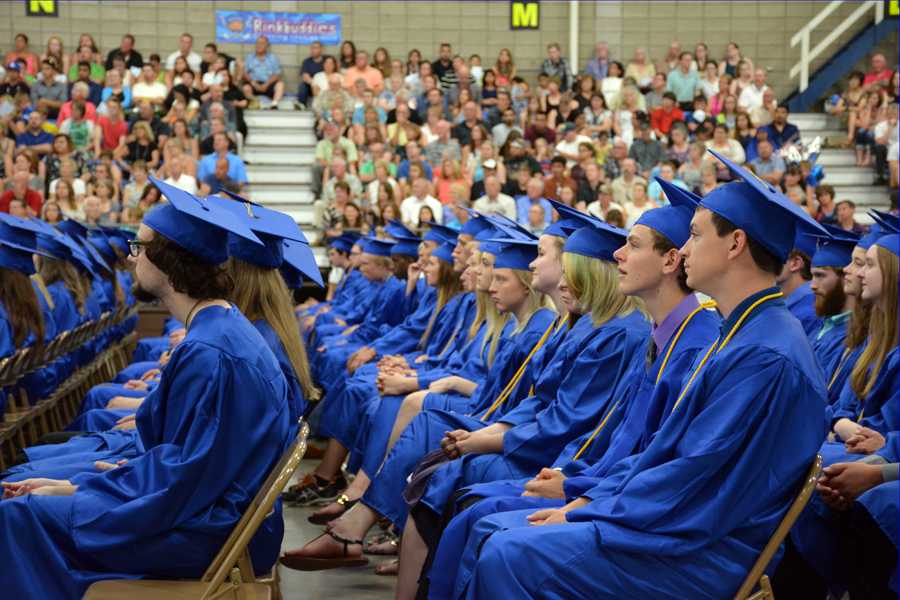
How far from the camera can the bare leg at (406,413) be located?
20.2 ft

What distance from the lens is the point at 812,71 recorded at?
20656 millimetres

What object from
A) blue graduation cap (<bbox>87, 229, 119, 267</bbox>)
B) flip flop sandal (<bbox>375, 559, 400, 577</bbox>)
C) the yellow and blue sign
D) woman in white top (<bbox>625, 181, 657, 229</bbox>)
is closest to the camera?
flip flop sandal (<bbox>375, 559, 400, 577</bbox>)

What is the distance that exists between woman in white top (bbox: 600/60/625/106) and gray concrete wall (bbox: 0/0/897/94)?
60.4 inches

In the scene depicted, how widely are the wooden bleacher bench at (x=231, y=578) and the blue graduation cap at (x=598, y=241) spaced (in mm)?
1814

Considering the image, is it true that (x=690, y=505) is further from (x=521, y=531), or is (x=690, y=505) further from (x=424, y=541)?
(x=424, y=541)

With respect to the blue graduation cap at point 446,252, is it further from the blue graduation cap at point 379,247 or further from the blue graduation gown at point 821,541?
the blue graduation gown at point 821,541

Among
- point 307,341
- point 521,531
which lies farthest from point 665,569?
point 307,341

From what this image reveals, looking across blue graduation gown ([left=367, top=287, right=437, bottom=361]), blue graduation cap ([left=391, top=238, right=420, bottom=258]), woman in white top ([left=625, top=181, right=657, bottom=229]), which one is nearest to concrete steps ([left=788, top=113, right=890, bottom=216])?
woman in white top ([left=625, top=181, right=657, bottom=229])

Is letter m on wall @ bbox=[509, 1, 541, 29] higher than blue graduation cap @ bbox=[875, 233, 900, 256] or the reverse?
higher

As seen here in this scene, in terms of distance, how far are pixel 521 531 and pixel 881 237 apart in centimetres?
232

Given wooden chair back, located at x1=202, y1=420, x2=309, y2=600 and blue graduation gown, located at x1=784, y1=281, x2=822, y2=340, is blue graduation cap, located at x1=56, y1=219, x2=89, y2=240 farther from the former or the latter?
wooden chair back, located at x1=202, y1=420, x2=309, y2=600

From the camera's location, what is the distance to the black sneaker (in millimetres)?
7121

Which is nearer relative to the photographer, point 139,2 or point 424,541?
point 424,541

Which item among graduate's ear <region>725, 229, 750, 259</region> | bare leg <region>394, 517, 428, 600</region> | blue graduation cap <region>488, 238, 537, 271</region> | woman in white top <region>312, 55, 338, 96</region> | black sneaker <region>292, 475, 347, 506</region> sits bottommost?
black sneaker <region>292, 475, 347, 506</region>
